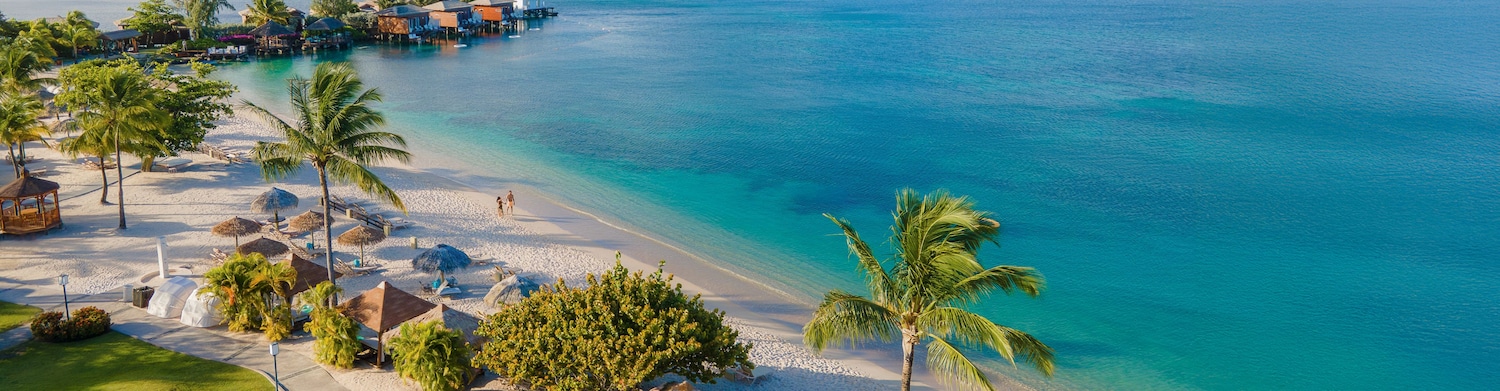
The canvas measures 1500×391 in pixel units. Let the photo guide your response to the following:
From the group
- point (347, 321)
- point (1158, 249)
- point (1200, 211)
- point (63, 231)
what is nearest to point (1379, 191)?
point (1200, 211)

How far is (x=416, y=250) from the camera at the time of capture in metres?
32.0

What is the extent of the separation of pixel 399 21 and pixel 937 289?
326 ft

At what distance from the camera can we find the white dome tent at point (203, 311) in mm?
22922

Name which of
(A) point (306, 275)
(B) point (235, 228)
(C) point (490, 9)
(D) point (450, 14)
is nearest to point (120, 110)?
(B) point (235, 228)

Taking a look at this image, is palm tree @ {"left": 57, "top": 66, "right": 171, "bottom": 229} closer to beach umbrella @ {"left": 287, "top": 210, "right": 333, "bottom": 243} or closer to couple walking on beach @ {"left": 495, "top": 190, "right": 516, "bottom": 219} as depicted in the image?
beach umbrella @ {"left": 287, "top": 210, "right": 333, "bottom": 243}

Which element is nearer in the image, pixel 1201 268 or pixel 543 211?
pixel 1201 268

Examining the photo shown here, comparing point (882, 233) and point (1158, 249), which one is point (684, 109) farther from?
point (1158, 249)

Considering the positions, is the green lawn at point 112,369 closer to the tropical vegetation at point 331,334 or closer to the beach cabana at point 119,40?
the tropical vegetation at point 331,334

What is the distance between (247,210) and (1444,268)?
4491 centimetres

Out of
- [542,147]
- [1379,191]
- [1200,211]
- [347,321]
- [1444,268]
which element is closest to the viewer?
[347,321]

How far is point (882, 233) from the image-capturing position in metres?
38.9

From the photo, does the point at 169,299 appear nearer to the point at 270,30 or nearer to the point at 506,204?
the point at 506,204

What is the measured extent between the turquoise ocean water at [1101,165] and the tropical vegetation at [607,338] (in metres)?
12.1

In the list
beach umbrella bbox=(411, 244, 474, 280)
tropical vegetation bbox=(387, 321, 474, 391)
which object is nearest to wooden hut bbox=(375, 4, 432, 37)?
beach umbrella bbox=(411, 244, 474, 280)
